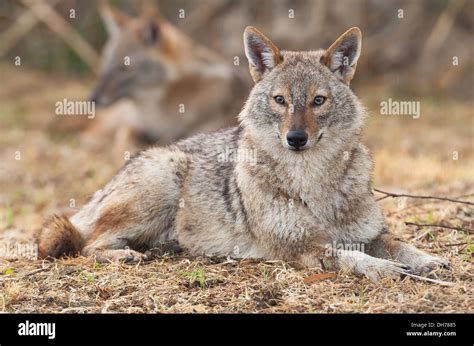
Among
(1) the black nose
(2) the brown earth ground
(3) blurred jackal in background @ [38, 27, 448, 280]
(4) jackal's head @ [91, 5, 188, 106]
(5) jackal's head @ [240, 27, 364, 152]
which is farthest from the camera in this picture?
(4) jackal's head @ [91, 5, 188, 106]

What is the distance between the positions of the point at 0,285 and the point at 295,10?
13179mm

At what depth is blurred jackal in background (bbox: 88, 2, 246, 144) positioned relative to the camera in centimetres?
1310

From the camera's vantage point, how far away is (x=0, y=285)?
6.39m

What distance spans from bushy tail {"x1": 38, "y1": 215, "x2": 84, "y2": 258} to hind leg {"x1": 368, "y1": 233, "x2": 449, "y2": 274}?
2.85 meters

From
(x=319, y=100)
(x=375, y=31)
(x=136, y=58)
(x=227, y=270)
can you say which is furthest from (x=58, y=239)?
(x=375, y=31)

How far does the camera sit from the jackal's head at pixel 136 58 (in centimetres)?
1305

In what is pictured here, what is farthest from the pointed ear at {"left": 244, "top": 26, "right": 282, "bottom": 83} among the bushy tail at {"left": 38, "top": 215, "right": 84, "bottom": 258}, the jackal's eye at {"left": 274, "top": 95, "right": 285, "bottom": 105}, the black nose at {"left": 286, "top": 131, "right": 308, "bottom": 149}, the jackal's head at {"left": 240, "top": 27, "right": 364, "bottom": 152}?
the bushy tail at {"left": 38, "top": 215, "right": 84, "bottom": 258}

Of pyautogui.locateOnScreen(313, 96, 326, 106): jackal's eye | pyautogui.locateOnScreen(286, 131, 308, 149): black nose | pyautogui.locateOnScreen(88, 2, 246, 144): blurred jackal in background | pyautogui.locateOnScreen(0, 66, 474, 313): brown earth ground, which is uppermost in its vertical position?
pyautogui.locateOnScreen(88, 2, 246, 144): blurred jackal in background

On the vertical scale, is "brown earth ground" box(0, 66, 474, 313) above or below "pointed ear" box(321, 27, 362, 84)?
below

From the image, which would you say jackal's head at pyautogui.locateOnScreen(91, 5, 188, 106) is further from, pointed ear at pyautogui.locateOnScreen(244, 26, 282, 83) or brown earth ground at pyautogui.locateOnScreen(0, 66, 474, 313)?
pointed ear at pyautogui.locateOnScreen(244, 26, 282, 83)

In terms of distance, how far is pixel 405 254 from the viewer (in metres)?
6.36

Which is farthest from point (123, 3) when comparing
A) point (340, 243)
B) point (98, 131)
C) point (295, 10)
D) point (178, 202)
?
point (340, 243)

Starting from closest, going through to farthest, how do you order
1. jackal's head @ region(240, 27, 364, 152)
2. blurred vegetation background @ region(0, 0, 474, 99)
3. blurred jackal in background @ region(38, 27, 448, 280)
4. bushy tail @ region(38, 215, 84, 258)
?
jackal's head @ region(240, 27, 364, 152) → blurred jackal in background @ region(38, 27, 448, 280) → bushy tail @ region(38, 215, 84, 258) → blurred vegetation background @ region(0, 0, 474, 99)

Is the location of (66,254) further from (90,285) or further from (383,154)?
(383,154)
